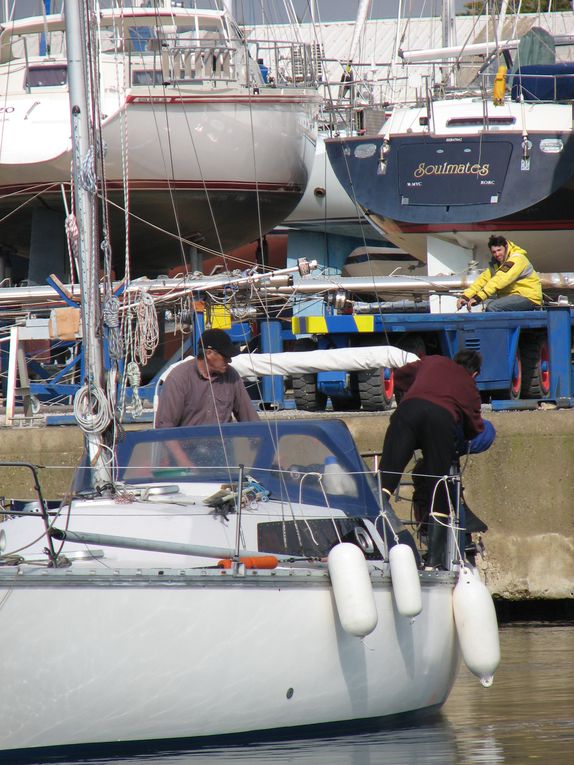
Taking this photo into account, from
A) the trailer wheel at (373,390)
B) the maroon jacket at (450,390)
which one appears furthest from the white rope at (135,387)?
the maroon jacket at (450,390)

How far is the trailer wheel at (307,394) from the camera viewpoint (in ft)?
33.0

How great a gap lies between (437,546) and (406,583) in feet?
2.80

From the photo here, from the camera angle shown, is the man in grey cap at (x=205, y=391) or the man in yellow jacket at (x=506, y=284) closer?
the man in grey cap at (x=205, y=391)

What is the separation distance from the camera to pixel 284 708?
5.03 m

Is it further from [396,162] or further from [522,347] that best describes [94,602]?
[396,162]

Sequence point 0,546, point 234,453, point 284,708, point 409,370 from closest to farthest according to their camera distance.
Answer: point 284,708 < point 0,546 < point 234,453 < point 409,370

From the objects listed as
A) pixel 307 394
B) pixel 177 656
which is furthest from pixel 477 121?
pixel 177 656

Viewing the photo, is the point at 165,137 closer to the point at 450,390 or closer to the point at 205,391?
the point at 205,391

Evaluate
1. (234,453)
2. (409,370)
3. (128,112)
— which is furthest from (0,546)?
(128,112)

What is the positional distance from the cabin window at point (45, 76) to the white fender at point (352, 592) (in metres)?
11.1

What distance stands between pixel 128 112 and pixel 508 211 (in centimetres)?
492

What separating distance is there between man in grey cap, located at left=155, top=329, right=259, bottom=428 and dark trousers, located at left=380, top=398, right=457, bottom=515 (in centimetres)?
91

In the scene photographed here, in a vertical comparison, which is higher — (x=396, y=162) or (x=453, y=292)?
(x=396, y=162)

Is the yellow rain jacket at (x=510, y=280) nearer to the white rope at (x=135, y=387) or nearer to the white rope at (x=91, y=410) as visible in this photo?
the white rope at (x=135, y=387)
